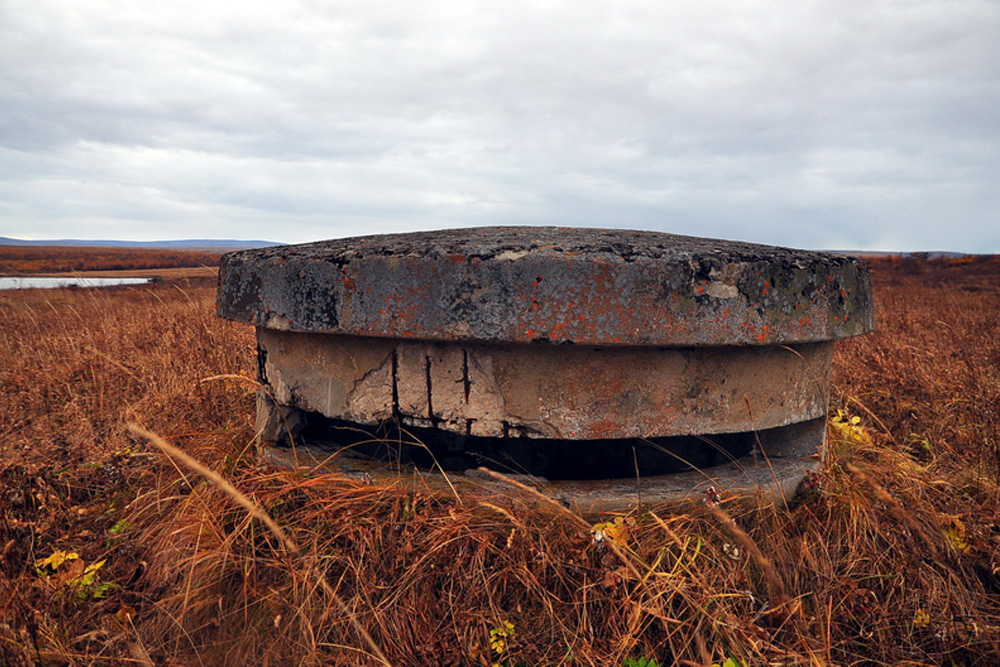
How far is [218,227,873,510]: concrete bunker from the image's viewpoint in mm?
1825

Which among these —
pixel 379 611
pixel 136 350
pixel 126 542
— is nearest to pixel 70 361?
pixel 136 350

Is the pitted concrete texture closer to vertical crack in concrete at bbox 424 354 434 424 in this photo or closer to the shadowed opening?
vertical crack in concrete at bbox 424 354 434 424

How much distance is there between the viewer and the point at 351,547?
6.14ft

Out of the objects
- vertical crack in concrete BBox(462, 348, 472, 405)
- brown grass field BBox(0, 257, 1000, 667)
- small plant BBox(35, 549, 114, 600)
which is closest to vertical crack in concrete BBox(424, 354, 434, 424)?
vertical crack in concrete BBox(462, 348, 472, 405)

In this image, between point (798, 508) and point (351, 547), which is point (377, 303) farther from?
point (798, 508)

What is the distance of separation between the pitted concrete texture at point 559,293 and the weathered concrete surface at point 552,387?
128 millimetres

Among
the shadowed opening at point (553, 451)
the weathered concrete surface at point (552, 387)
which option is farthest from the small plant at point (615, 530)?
the shadowed opening at point (553, 451)

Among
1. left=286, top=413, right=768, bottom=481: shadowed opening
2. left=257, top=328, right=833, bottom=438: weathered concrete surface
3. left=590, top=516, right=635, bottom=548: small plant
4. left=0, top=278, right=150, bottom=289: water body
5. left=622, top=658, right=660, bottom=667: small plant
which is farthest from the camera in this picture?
left=0, top=278, right=150, bottom=289: water body

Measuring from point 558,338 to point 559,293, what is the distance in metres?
0.12

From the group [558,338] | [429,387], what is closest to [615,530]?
[558,338]

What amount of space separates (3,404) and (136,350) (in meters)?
1.07

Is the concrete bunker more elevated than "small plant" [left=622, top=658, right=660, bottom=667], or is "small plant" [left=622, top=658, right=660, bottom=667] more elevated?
the concrete bunker

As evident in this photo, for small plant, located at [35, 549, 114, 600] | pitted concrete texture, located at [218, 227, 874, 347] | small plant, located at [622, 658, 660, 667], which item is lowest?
small plant, located at [622, 658, 660, 667]

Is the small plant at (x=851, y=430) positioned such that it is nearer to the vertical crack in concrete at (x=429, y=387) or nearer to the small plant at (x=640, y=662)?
the small plant at (x=640, y=662)
